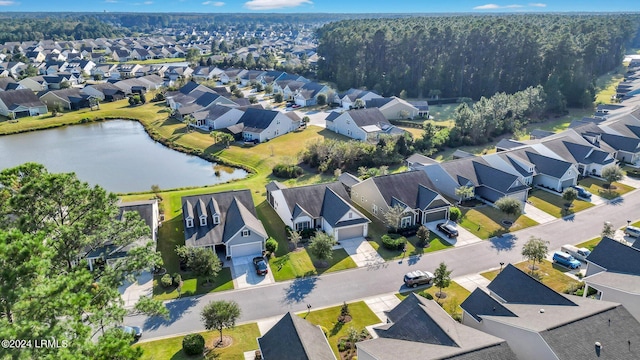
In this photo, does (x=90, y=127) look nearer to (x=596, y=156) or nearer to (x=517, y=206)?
(x=517, y=206)

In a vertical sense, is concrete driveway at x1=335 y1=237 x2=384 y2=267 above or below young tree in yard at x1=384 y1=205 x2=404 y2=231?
below

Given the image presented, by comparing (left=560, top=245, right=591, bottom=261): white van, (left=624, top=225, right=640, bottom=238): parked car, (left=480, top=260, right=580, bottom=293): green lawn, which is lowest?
(left=480, top=260, right=580, bottom=293): green lawn

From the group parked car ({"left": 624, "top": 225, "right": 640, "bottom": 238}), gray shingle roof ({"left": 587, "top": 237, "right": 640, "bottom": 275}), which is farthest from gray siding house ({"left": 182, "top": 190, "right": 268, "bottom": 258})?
parked car ({"left": 624, "top": 225, "right": 640, "bottom": 238})

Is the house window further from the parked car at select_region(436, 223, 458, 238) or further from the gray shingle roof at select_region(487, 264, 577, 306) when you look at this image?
the gray shingle roof at select_region(487, 264, 577, 306)

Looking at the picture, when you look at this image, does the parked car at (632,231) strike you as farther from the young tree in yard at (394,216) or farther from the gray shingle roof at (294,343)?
the gray shingle roof at (294,343)

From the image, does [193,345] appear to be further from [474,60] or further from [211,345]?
[474,60]

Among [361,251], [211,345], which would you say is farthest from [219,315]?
[361,251]
